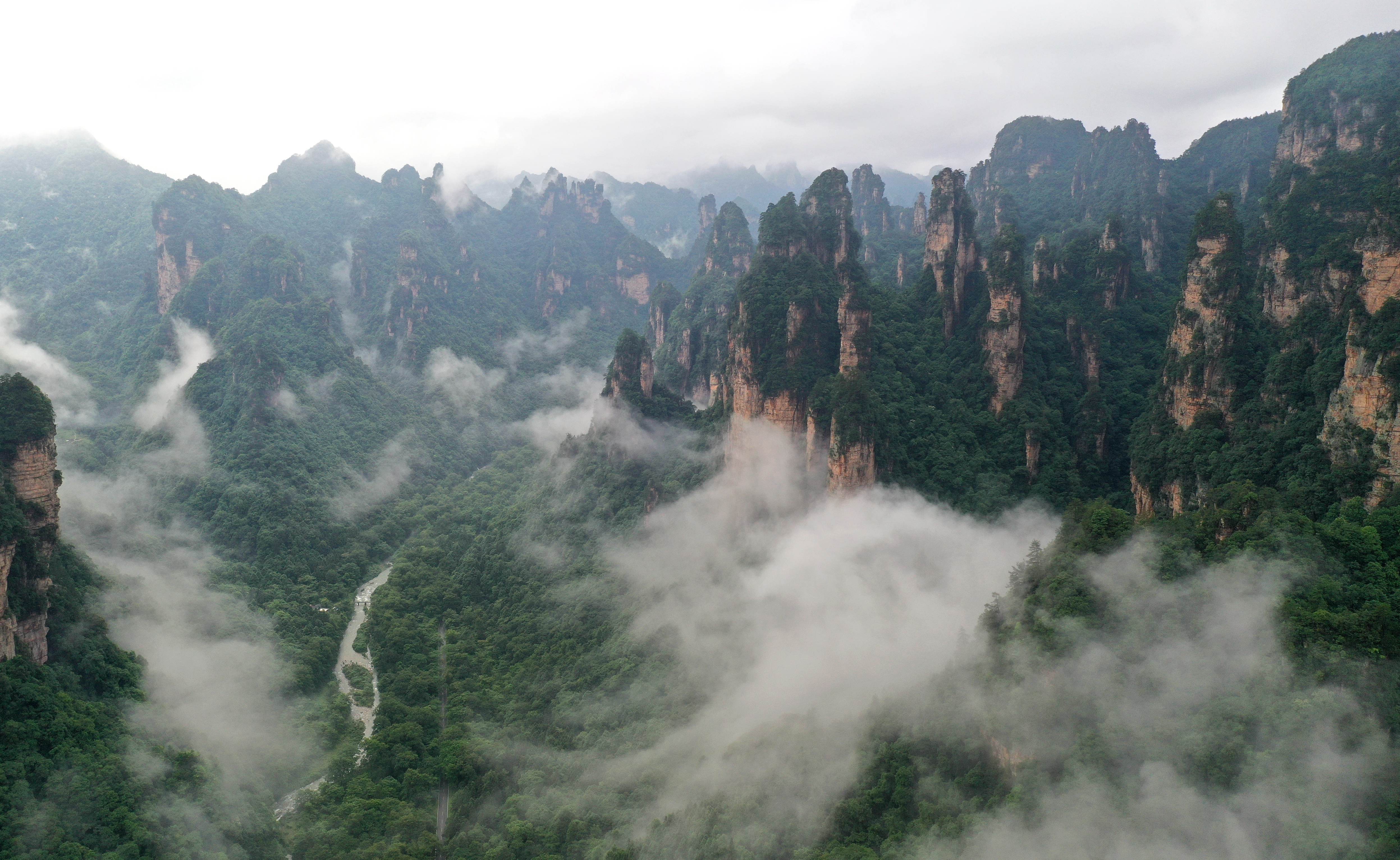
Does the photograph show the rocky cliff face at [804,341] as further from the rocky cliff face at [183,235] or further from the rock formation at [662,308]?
the rocky cliff face at [183,235]

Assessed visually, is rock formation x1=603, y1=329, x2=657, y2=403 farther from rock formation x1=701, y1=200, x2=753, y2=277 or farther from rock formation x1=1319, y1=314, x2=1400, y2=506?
rock formation x1=1319, y1=314, x2=1400, y2=506

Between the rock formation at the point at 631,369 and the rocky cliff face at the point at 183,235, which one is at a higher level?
the rocky cliff face at the point at 183,235

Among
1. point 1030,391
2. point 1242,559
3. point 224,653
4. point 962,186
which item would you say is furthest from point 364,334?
point 1242,559

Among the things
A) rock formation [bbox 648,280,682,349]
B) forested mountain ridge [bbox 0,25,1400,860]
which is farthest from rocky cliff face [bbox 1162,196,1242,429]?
rock formation [bbox 648,280,682,349]

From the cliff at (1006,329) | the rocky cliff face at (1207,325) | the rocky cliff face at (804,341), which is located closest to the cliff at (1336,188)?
the rocky cliff face at (1207,325)

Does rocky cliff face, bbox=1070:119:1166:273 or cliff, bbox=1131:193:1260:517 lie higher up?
rocky cliff face, bbox=1070:119:1166:273

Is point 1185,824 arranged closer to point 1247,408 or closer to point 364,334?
point 1247,408
